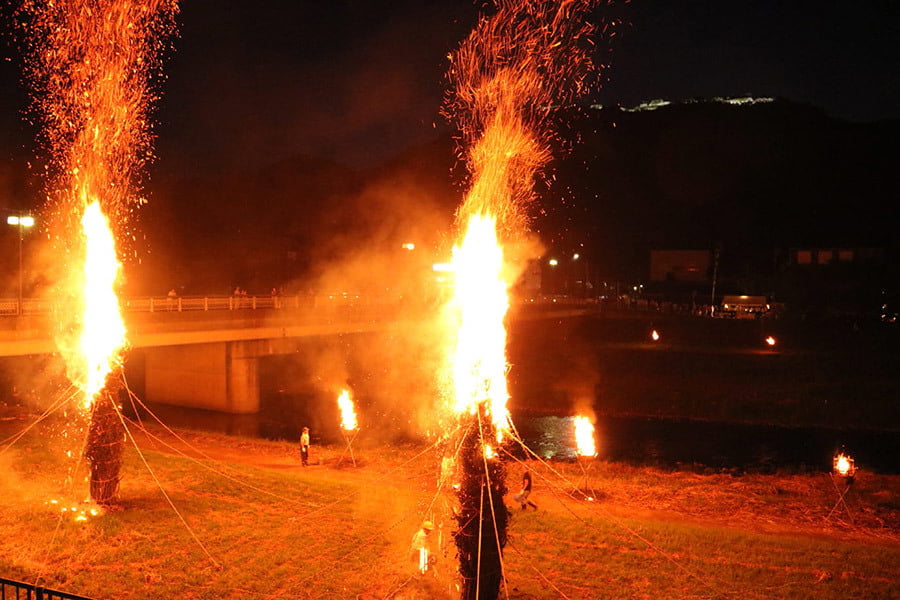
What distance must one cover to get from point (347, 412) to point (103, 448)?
26.8m

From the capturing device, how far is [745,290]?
310 feet

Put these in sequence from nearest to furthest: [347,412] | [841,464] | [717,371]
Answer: [841,464] → [347,412] → [717,371]

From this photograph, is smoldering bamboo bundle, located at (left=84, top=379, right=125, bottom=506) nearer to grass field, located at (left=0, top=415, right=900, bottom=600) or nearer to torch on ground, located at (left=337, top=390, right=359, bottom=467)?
grass field, located at (left=0, top=415, right=900, bottom=600)

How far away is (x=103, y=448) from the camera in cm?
1396

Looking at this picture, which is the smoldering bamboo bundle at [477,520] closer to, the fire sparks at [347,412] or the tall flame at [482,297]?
the tall flame at [482,297]

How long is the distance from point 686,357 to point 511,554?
139 feet

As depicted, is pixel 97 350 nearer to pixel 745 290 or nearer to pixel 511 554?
pixel 511 554

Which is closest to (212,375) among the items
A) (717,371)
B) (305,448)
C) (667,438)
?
(305,448)

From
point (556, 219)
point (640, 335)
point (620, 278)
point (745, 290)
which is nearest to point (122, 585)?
point (640, 335)

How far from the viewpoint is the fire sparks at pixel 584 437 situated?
30.2m

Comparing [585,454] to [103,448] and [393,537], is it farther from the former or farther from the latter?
[103,448]

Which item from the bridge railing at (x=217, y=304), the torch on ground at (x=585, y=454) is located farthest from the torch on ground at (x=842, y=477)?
the bridge railing at (x=217, y=304)

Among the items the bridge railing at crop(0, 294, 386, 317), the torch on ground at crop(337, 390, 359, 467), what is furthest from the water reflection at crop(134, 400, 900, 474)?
the bridge railing at crop(0, 294, 386, 317)

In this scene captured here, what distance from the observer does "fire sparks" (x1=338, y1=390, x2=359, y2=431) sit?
3579 centimetres
